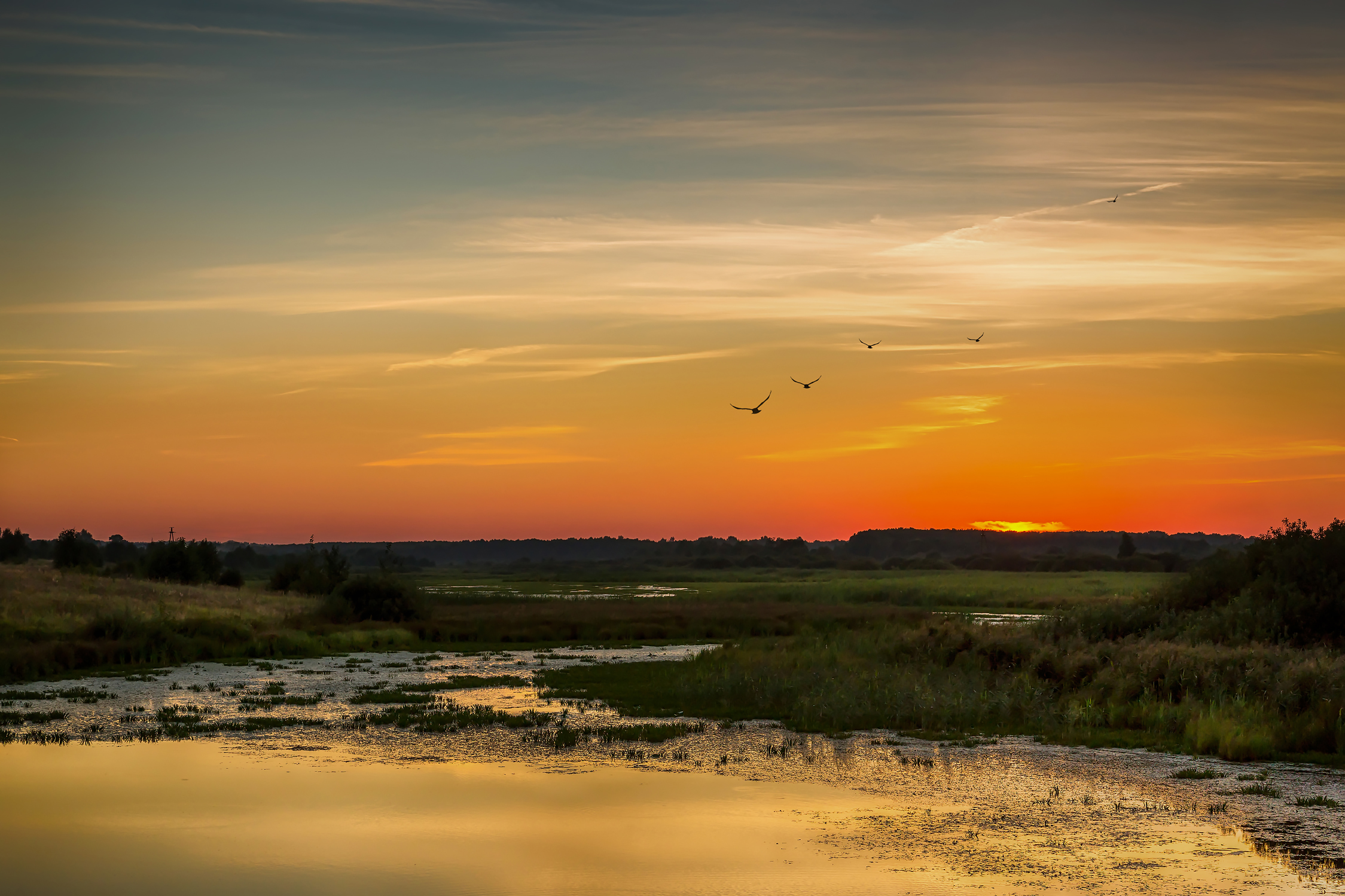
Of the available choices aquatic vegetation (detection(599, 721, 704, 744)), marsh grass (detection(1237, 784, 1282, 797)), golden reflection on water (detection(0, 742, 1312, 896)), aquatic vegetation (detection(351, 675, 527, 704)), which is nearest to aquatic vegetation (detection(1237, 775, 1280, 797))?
marsh grass (detection(1237, 784, 1282, 797))

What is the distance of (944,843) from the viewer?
15.3 meters

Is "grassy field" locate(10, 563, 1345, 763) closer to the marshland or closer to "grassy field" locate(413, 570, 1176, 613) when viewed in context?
the marshland

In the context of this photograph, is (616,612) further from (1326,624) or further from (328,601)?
(1326,624)

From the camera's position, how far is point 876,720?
27328mm

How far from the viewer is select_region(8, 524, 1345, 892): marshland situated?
1593 cm

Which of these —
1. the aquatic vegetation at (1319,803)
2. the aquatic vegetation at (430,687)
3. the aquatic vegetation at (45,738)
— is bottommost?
the aquatic vegetation at (430,687)

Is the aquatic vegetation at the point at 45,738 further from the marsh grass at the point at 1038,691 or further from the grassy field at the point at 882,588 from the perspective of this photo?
the grassy field at the point at 882,588

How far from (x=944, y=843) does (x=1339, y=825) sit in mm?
5682

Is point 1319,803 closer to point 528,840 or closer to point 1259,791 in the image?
point 1259,791

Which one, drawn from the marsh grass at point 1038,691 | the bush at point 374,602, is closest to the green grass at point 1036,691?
the marsh grass at point 1038,691

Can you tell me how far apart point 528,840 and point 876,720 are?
43.8ft

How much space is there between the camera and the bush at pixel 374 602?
66250 millimetres

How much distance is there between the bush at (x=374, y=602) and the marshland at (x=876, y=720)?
12.2m

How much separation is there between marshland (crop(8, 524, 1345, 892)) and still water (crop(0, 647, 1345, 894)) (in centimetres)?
11
